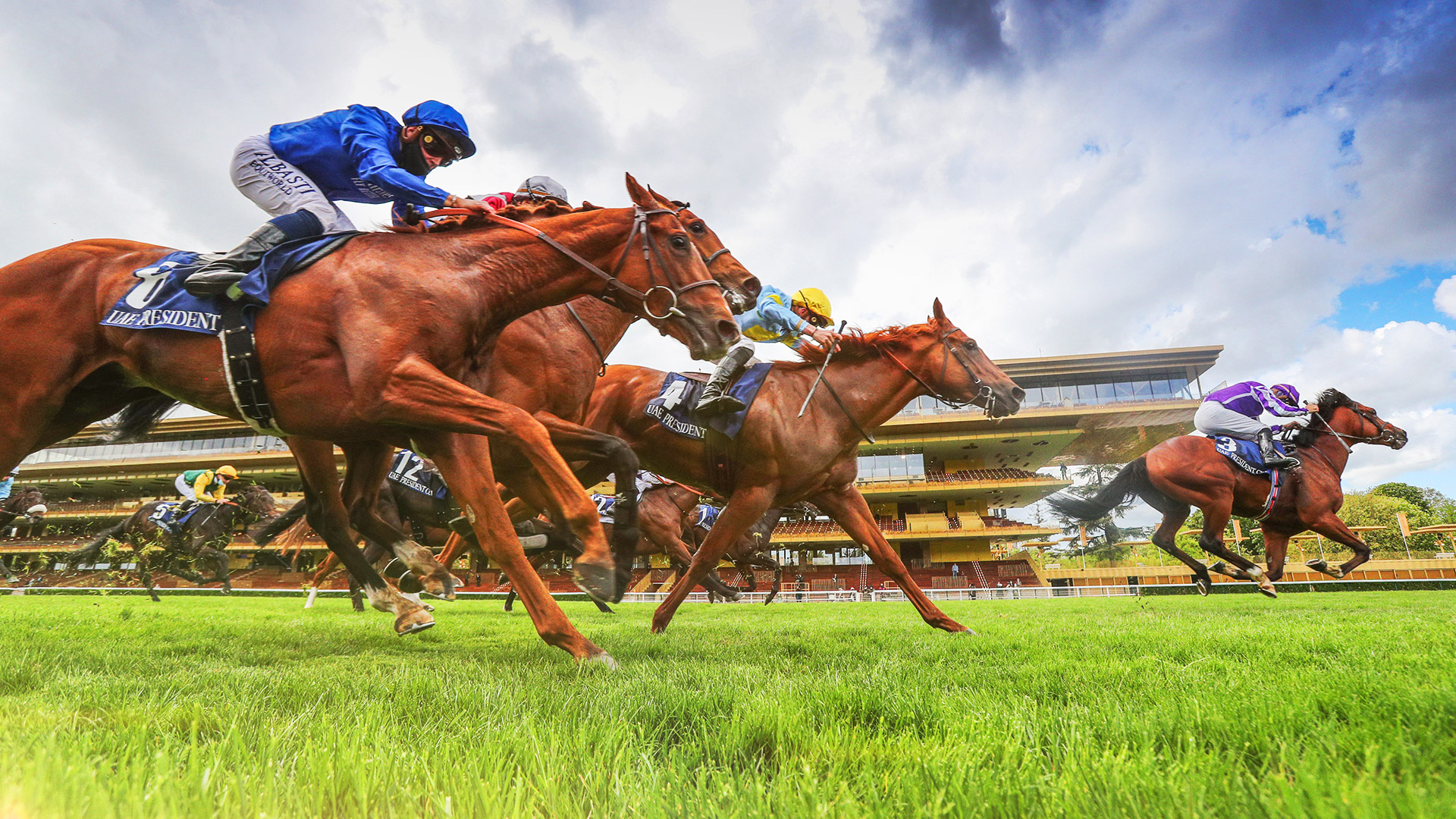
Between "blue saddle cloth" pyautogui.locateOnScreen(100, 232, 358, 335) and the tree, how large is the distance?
71671mm

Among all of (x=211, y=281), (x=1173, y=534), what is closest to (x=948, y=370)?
(x=211, y=281)

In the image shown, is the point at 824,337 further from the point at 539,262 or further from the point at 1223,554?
the point at 1223,554

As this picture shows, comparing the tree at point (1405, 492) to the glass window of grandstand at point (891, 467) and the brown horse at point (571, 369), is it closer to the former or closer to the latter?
the glass window of grandstand at point (891, 467)

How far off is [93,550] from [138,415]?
13.0 metres

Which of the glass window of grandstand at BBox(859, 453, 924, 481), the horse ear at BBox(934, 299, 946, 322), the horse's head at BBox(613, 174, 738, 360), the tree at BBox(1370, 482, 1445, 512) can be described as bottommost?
the horse's head at BBox(613, 174, 738, 360)

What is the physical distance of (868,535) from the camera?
20.5ft

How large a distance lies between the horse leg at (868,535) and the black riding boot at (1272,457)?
6.23m

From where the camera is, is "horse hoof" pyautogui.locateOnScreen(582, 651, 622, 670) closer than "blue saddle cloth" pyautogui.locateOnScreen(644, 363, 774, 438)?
Yes

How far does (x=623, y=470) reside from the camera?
3.97 m

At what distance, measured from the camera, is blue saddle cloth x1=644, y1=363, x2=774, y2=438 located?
561 cm

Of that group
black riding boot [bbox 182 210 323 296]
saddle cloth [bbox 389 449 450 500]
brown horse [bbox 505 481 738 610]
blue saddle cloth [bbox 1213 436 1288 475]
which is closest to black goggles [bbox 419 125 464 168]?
black riding boot [bbox 182 210 323 296]

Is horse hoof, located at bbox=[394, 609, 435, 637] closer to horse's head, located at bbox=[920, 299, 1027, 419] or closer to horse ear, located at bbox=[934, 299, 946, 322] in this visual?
horse's head, located at bbox=[920, 299, 1027, 419]

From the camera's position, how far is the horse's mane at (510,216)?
12.2ft

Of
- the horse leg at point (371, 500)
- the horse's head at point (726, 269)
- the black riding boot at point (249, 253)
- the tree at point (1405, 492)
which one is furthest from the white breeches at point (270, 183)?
the tree at point (1405, 492)
